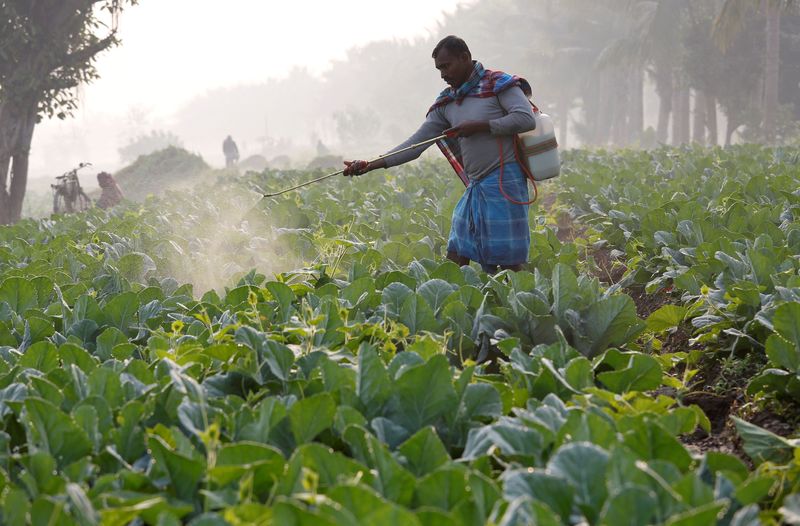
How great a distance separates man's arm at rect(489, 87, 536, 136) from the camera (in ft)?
15.8

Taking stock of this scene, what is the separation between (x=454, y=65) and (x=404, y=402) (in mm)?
3126

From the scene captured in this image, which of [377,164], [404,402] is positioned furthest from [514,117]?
[404,402]

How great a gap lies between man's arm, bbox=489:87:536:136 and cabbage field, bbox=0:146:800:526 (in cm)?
93

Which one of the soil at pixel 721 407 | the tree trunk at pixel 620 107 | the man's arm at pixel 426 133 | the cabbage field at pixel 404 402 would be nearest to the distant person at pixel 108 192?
the cabbage field at pixel 404 402

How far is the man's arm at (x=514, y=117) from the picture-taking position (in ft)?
15.8

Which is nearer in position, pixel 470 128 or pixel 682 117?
pixel 470 128

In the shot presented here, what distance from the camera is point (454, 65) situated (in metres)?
4.90

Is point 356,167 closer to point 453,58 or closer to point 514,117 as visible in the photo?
point 453,58

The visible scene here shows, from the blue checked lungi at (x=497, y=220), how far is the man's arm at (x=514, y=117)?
0.32 metres

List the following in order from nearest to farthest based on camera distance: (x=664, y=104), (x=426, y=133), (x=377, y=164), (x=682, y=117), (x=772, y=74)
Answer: (x=377, y=164) < (x=426, y=133) < (x=772, y=74) < (x=682, y=117) < (x=664, y=104)

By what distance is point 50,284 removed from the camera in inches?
159

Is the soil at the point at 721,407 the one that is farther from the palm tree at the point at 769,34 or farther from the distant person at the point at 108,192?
the palm tree at the point at 769,34

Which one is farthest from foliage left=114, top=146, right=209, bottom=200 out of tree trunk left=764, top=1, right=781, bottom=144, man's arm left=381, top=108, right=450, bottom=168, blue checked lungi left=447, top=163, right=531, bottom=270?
blue checked lungi left=447, top=163, right=531, bottom=270

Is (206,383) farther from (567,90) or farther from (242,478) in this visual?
(567,90)
